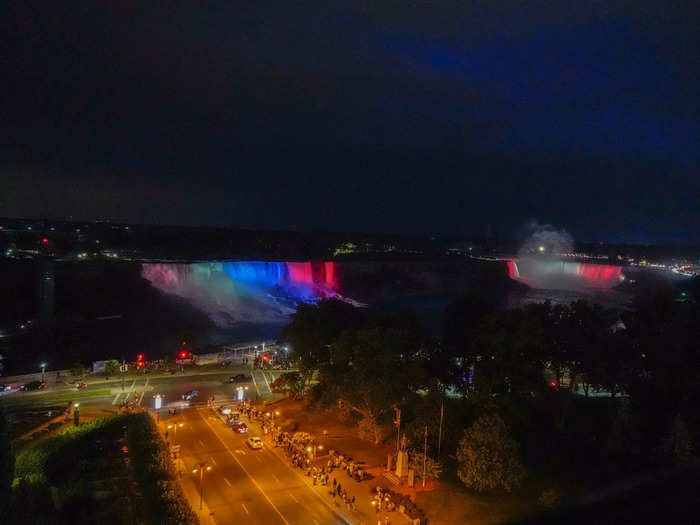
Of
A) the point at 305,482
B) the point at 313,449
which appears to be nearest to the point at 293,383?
the point at 313,449

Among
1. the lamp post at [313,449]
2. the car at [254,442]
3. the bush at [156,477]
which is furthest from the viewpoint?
the car at [254,442]

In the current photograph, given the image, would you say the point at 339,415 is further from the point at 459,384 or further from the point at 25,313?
the point at 25,313

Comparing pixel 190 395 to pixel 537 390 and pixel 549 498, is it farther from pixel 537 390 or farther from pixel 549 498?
pixel 549 498

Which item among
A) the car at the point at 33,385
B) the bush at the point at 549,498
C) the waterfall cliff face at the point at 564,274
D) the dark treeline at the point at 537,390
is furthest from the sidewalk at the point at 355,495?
the waterfall cliff face at the point at 564,274

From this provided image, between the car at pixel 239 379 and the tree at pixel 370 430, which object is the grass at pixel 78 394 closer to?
the car at pixel 239 379

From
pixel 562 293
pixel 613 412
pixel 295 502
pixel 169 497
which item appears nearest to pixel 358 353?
pixel 295 502

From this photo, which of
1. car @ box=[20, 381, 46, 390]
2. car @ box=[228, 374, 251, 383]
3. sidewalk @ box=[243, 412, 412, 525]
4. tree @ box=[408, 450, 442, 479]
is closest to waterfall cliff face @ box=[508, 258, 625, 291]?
car @ box=[228, 374, 251, 383]
